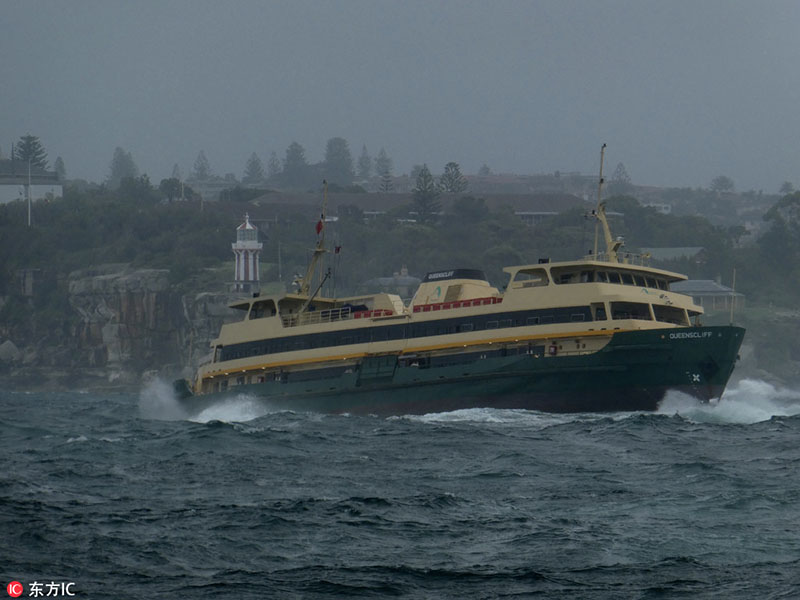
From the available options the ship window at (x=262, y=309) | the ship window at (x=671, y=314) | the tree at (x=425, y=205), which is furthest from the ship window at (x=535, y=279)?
the tree at (x=425, y=205)

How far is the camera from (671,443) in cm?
3700

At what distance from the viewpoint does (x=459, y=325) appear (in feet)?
165

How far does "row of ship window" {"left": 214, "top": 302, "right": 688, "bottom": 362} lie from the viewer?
157ft

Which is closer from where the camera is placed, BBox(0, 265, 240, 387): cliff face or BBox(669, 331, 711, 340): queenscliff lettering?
BBox(669, 331, 711, 340): queenscliff lettering

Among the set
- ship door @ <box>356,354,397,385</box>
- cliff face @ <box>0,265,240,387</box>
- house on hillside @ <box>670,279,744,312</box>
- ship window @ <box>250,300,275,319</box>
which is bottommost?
cliff face @ <box>0,265,240,387</box>

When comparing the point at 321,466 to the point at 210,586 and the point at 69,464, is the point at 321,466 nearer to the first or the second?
the point at 69,464

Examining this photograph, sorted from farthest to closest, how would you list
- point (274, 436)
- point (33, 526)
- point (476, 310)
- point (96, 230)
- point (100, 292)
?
point (96, 230)
point (100, 292)
point (476, 310)
point (274, 436)
point (33, 526)

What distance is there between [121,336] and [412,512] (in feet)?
346

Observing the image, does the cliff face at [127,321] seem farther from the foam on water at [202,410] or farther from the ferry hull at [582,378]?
the ferry hull at [582,378]

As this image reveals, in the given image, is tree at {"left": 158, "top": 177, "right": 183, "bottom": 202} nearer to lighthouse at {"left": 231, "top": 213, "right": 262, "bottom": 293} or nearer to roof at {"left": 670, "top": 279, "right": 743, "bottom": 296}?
lighthouse at {"left": 231, "top": 213, "right": 262, "bottom": 293}

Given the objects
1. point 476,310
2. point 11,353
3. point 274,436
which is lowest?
point 11,353

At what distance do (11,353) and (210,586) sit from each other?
392ft

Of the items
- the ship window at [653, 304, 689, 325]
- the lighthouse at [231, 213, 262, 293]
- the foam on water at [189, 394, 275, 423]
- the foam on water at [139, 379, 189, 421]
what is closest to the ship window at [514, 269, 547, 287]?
the ship window at [653, 304, 689, 325]

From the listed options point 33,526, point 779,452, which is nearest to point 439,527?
point 33,526
